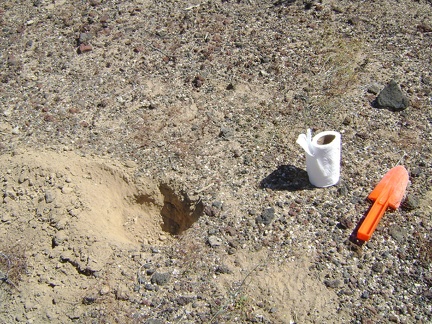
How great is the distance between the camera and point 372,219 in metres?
2.96

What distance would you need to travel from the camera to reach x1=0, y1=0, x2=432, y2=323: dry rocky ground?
111 inches

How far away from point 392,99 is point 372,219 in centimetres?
110

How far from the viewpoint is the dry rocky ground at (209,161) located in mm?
2809

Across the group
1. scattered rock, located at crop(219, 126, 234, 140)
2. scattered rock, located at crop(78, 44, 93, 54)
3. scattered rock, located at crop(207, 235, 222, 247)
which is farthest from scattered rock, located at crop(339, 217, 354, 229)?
scattered rock, located at crop(78, 44, 93, 54)

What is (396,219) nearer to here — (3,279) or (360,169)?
(360,169)

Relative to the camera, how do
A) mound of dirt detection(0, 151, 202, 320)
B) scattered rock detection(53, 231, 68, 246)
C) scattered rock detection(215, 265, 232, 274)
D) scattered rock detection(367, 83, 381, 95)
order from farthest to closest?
scattered rock detection(367, 83, 381, 95)
scattered rock detection(53, 231, 68, 246)
mound of dirt detection(0, 151, 202, 320)
scattered rock detection(215, 265, 232, 274)

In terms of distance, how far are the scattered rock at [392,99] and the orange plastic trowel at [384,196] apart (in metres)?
0.62

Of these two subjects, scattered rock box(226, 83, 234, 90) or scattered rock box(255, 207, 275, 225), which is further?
scattered rock box(226, 83, 234, 90)

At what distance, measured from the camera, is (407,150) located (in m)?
3.39

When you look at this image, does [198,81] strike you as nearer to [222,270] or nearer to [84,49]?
[84,49]

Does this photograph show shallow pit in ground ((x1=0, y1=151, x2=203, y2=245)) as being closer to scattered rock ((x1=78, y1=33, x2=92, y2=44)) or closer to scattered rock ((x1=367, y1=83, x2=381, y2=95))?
scattered rock ((x1=78, y1=33, x2=92, y2=44))

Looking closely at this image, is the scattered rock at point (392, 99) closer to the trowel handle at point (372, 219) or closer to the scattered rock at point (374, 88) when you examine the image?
the scattered rock at point (374, 88)

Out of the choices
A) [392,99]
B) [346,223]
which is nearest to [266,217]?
[346,223]

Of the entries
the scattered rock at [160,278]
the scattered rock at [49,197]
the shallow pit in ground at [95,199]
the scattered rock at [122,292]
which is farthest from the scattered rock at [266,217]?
the scattered rock at [49,197]
